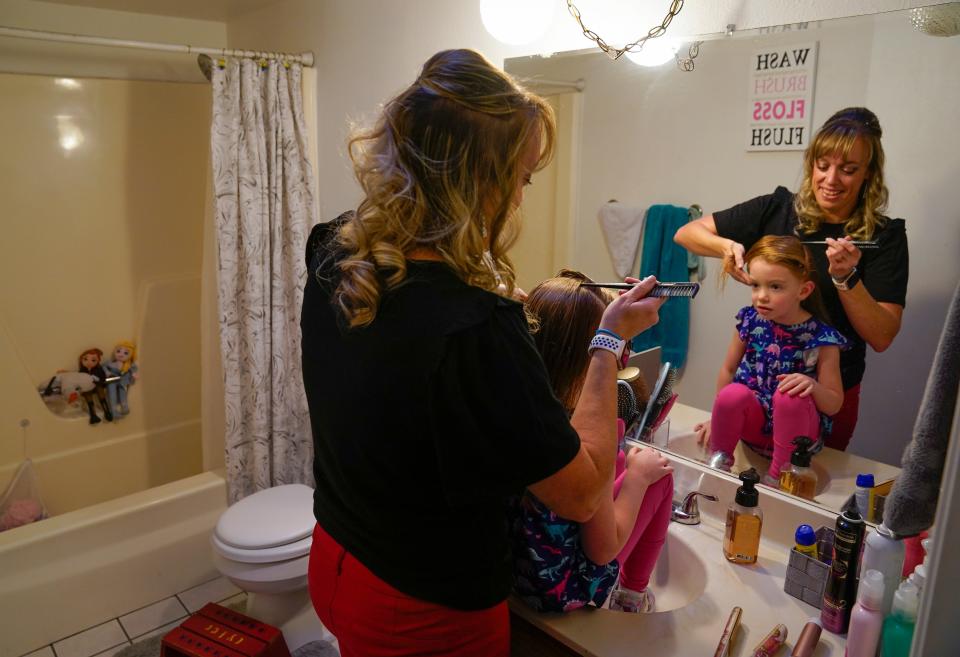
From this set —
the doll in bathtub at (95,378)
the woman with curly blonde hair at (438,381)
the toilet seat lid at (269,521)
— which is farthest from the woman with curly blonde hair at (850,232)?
the doll in bathtub at (95,378)

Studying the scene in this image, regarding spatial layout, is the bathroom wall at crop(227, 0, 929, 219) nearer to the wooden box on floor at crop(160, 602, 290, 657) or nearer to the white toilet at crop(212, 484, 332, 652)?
the white toilet at crop(212, 484, 332, 652)

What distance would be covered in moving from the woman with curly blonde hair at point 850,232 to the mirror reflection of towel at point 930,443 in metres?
0.51

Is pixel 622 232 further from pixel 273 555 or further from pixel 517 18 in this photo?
pixel 273 555

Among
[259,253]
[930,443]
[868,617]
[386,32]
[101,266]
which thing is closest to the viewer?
[930,443]

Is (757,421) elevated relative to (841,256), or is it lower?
lower

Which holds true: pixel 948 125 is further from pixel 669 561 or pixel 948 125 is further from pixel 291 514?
pixel 291 514

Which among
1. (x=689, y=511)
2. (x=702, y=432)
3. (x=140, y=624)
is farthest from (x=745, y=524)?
(x=140, y=624)

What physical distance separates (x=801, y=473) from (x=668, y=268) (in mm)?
482

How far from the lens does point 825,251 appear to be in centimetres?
117

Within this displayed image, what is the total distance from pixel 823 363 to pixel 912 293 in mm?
200

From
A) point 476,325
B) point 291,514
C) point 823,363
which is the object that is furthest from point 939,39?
point 291,514

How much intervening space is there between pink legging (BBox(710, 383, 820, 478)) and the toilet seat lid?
3.20 feet

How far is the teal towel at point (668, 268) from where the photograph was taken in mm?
1406

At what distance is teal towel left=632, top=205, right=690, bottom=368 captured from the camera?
4.61 feet
